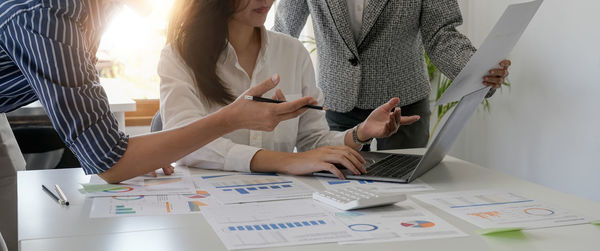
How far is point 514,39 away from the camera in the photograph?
56.1 inches

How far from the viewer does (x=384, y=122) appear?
1.65 metres

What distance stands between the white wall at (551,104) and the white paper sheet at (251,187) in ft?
6.35

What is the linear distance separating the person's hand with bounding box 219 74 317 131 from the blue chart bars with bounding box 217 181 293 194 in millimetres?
122

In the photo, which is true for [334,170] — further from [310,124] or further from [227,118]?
[310,124]

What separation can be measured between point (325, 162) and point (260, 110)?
22 centimetres

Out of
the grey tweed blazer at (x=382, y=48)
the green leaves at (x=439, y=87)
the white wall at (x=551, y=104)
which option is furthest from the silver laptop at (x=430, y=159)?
the green leaves at (x=439, y=87)

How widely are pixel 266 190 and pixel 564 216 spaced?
0.56m

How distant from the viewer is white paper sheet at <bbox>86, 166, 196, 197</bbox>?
1312 millimetres

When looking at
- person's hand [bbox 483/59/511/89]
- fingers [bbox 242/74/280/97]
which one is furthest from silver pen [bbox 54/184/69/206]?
person's hand [bbox 483/59/511/89]

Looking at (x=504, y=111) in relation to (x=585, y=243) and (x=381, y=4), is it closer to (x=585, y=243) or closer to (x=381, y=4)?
(x=381, y=4)

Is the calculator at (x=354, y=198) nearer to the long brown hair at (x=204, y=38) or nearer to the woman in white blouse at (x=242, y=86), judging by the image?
the woman in white blouse at (x=242, y=86)

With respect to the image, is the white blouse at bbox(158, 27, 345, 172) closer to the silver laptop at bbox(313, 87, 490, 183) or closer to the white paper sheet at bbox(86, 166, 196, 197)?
the white paper sheet at bbox(86, 166, 196, 197)

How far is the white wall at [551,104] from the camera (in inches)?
113

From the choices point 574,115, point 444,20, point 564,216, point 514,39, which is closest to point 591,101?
point 574,115
